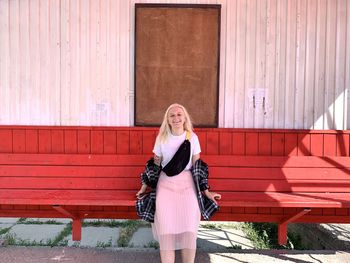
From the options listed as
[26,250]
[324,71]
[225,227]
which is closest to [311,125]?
[324,71]

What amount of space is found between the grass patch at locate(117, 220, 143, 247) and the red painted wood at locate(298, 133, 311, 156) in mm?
4133

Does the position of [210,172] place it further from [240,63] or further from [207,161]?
[240,63]

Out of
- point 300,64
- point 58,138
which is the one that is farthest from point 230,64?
point 58,138

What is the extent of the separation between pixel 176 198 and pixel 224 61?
5.78 ft

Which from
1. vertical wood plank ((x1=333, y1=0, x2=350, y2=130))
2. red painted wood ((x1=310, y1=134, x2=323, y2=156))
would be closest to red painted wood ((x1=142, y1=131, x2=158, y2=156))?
red painted wood ((x1=310, y1=134, x2=323, y2=156))

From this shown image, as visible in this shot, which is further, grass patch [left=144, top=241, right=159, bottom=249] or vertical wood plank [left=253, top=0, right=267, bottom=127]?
grass patch [left=144, top=241, right=159, bottom=249]

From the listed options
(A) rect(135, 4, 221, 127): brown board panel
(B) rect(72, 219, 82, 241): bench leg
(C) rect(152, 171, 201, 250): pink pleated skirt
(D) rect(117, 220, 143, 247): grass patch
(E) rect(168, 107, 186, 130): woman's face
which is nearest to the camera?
(C) rect(152, 171, 201, 250): pink pleated skirt

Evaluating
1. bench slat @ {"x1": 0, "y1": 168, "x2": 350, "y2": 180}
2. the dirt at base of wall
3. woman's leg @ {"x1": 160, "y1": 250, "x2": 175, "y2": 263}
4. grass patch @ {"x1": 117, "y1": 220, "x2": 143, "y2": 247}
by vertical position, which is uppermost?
bench slat @ {"x1": 0, "y1": 168, "x2": 350, "y2": 180}

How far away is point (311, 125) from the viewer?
4.81m

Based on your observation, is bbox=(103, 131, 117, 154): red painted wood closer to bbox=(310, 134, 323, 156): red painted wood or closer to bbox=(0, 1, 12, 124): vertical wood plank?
bbox=(0, 1, 12, 124): vertical wood plank

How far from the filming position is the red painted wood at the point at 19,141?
4.81 m

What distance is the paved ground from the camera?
16.3 ft

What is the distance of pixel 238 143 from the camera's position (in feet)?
15.6

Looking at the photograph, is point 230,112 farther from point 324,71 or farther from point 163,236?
point 163,236
